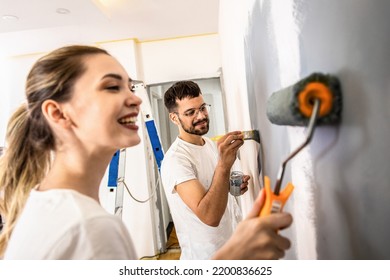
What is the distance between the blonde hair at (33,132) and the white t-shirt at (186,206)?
39cm

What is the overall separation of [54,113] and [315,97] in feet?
1.33

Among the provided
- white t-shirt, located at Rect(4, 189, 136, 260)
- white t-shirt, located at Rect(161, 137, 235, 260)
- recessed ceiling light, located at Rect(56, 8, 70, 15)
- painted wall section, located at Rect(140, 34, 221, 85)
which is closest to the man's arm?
white t-shirt, located at Rect(161, 137, 235, 260)

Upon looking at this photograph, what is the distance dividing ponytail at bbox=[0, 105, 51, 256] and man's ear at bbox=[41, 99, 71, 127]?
8cm

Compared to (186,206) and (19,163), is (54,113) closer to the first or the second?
(19,163)

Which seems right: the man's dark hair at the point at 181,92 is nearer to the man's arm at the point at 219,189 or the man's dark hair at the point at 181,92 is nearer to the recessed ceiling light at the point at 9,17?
the man's arm at the point at 219,189

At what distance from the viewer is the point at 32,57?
0.74 metres

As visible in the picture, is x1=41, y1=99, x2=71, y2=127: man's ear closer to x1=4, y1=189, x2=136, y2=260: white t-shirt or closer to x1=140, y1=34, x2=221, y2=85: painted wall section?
x1=4, y1=189, x2=136, y2=260: white t-shirt

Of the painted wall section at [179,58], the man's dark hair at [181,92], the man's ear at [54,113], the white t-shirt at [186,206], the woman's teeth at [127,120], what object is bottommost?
the white t-shirt at [186,206]

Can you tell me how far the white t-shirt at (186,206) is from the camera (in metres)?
0.84

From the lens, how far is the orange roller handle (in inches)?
10.5

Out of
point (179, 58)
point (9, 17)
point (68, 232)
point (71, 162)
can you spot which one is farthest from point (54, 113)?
point (179, 58)

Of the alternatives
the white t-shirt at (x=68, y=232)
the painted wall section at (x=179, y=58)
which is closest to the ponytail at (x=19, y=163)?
the white t-shirt at (x=68, y=232)

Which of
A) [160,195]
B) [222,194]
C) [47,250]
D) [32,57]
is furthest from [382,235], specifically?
[160,195]

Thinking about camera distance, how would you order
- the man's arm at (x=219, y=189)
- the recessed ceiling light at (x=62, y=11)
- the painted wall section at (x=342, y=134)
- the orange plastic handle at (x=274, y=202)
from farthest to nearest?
the recessed ceiling light at (x=62, y=11)
the man's arm at (x=219, y=189)
the orange plastic handle at (x=274, y=202)
the painted wall section at (x=342, y=134)
